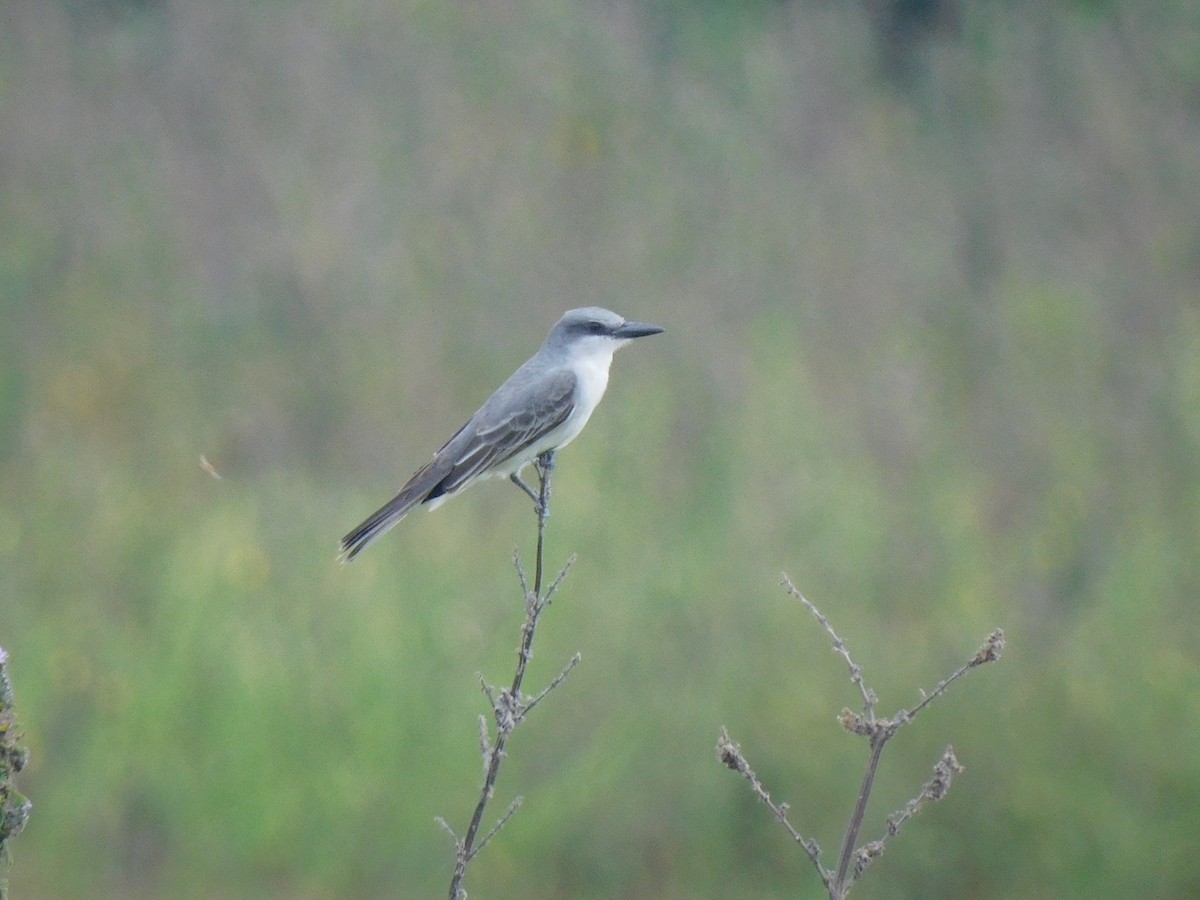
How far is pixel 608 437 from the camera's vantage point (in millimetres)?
5719

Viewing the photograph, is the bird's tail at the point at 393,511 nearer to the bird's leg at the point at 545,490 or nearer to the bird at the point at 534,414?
the bird at the point at 534,414

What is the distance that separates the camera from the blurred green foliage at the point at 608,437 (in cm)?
488

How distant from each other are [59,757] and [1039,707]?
3.33 m

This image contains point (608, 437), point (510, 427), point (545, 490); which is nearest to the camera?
point (545, 490)

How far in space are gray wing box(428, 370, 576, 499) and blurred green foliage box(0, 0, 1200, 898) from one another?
1.29 meters

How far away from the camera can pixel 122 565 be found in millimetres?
5438

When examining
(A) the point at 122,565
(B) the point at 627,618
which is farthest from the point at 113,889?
(B) the point at 627,618

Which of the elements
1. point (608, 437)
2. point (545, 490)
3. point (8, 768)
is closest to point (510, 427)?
point (545, 490)

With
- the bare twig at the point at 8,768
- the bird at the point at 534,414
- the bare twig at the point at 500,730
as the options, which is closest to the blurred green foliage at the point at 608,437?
the bird at the point at 534,414

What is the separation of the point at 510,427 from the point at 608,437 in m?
1.73

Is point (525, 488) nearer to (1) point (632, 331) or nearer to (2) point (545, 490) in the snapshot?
(2) point (545, 490)

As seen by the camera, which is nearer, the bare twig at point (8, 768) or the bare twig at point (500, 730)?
the bare twig at point (8, 768)

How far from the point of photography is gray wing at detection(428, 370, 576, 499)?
3965mm

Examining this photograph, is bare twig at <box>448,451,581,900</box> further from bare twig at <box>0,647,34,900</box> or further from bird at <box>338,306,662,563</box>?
bird at <box>338,306,662,563</box>
